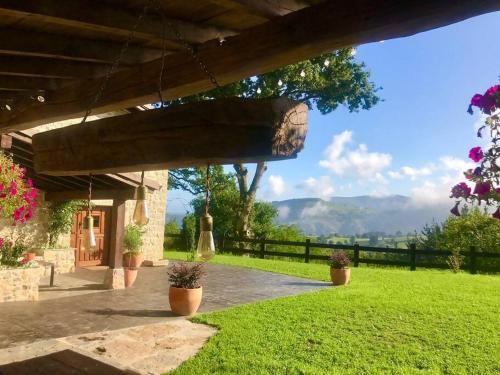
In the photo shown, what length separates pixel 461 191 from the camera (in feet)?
7.89

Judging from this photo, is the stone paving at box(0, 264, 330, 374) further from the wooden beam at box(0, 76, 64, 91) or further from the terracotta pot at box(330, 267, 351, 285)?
the wooden beam at box(0, 76, 64, 91)

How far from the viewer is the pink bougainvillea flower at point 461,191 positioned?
7.75ft

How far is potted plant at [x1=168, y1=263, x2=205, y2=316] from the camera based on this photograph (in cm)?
769

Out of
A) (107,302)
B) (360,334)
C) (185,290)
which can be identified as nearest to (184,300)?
(185,290)

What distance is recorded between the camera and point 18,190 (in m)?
8.27

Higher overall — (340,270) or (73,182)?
(73,182)

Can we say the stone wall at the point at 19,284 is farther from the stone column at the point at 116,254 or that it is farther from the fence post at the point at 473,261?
the fence post at the point at 473,261

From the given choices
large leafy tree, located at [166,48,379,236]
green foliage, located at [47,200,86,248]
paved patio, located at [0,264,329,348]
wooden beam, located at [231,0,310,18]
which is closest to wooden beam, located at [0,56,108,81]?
wooden beam, located at [231,0,310,18]

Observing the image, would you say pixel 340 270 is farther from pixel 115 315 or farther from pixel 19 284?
pixel 19 284

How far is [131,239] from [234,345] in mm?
8120

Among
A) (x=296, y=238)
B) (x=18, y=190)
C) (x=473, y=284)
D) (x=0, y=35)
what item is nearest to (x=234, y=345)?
(x=0, y=35)

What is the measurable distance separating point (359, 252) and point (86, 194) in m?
12.4

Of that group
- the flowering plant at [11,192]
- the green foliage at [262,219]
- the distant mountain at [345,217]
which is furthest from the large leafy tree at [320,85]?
the distant mountain at [345,217]

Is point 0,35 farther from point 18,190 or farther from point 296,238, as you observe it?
point 296,238
